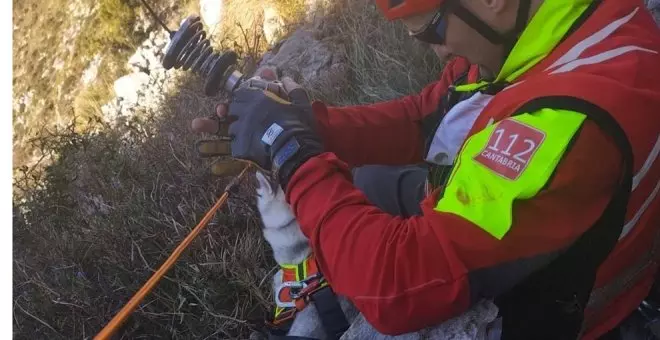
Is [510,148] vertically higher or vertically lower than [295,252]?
higher

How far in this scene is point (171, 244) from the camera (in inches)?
126

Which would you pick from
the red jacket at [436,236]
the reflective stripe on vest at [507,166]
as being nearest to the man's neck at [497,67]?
the red jacket at [436,236]

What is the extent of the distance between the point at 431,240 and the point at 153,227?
7.08ft

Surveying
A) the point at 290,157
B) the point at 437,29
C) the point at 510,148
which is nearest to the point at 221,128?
the point at 290,157

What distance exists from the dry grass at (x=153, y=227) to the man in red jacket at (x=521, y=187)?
3.76 ft

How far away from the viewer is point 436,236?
1.45m

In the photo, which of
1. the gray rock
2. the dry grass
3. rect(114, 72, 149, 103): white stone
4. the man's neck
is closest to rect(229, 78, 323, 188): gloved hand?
the man's neck

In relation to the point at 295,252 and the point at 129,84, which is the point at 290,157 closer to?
the point at 295,252

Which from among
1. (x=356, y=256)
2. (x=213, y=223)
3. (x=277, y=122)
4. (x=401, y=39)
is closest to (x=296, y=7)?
(x=401, y=39)

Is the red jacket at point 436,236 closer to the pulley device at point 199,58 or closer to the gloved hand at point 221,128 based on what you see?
the gloved hand at point 221,128

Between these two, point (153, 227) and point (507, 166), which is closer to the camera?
point (507, 166)

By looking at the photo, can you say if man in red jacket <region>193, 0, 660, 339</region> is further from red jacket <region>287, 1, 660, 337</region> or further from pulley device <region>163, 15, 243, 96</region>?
pulley device <region>163, 15, 243, 96</region>

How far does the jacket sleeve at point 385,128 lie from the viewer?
2.42m

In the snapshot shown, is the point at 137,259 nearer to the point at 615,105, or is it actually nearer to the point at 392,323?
the point at 392,323
